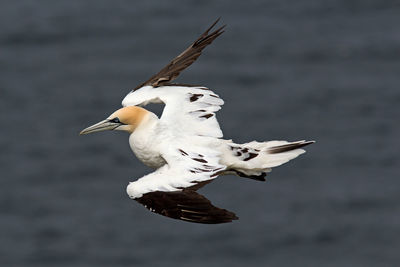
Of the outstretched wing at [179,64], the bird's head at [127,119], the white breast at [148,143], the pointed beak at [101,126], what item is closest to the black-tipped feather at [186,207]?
the white breast at [148,143]

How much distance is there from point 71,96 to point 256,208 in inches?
398

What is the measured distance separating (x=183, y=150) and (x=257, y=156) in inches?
51.9

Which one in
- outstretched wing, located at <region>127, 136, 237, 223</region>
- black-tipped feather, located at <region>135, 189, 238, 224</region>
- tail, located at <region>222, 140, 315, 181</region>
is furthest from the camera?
tail, located at <region>222, 140, 315, 181</region>

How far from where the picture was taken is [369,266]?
38875 mm

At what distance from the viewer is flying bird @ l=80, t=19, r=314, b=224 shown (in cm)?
1412

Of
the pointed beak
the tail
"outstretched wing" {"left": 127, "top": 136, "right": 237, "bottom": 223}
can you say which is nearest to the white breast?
"outstretched wing" {"left": 127, "top": 136, "right": 237, "bottom": 223}

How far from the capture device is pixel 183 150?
49.5 feet

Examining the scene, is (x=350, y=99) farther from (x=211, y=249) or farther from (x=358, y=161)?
(x=211, y=249)

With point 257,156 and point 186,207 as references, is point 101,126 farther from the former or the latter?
point 186,207

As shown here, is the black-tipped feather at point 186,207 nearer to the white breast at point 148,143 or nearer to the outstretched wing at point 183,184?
the outstretched wing at point 183,184

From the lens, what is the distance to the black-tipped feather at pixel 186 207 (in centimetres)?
1362

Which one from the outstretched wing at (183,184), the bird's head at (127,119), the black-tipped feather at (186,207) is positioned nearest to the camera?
the black-tipped feather at (186,207)

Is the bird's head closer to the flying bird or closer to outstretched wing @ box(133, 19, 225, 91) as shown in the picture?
the flying bird

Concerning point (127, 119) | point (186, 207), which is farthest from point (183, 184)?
point (127, 119)
